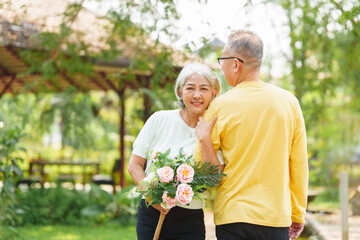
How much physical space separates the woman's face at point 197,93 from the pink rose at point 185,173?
437 millimetres

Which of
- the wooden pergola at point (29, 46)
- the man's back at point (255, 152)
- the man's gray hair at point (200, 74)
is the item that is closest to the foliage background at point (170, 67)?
the wooden pergola at point (29, 46)

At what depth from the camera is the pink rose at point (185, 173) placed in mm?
2385

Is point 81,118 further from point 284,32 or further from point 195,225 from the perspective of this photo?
point 195,225

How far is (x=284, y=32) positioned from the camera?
378 inches

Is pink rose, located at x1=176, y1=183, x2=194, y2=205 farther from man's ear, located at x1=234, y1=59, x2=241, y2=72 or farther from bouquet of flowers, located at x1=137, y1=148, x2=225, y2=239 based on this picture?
man's ear, located at x1=234, y1=59, x2=241, y2=72

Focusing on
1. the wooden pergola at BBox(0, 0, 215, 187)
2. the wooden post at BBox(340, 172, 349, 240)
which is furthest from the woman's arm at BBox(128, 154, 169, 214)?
the wooden post at BBox(340, 172, 349, 240)

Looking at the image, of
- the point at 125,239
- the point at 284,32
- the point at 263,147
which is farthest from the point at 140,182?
the point at 284,32

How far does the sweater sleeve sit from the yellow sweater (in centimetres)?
10

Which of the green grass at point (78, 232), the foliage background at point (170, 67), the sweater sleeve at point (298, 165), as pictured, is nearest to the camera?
the sweater sleeve at point (298, 165)

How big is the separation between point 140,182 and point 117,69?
21.9 ft

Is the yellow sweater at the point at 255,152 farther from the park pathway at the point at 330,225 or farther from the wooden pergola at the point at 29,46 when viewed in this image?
the park pathway at the point at 330,225

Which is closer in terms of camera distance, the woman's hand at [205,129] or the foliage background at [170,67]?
the woman's hand at [205,129]

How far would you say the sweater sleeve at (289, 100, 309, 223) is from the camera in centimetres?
245

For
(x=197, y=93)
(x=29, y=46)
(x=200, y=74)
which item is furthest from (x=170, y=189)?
(x=29, y=46)
